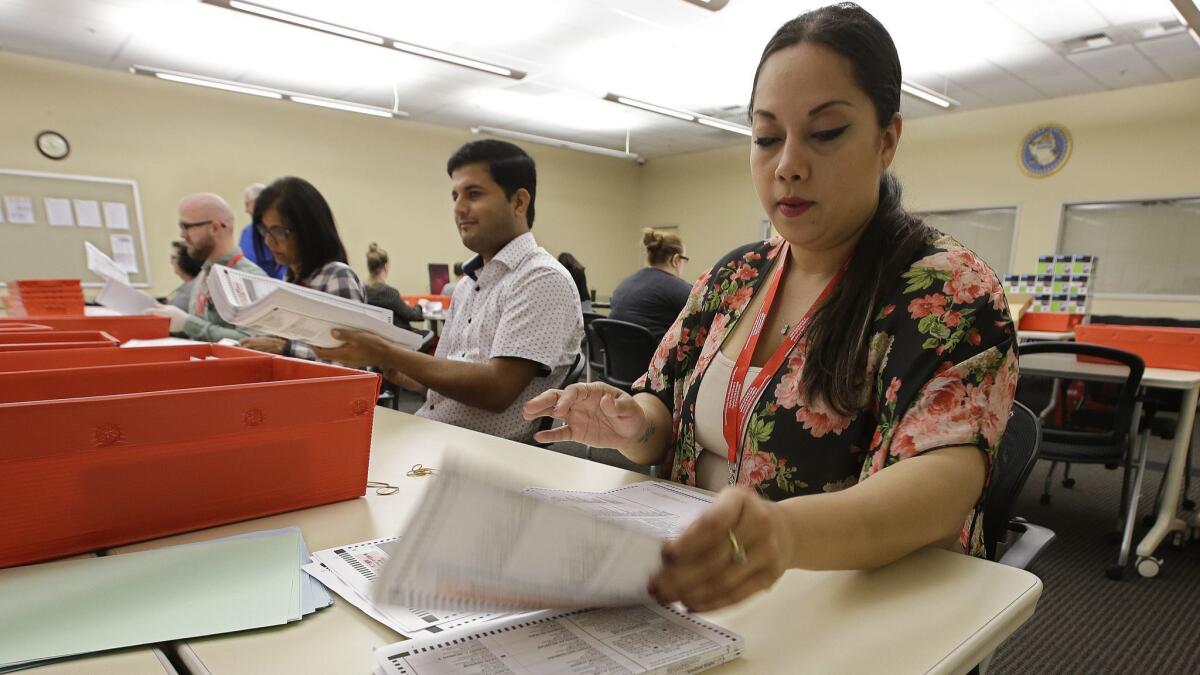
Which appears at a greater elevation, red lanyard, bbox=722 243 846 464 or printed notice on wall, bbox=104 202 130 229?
printed notice on wall, bbox=104 202 130 229

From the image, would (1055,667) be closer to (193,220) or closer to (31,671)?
(31,671)

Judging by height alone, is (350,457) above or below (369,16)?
below

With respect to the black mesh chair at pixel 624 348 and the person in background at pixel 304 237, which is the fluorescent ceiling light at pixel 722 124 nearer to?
the black mesh chair at pixel 624 348

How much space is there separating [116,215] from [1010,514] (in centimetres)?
727

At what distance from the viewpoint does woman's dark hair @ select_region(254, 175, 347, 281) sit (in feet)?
6.93

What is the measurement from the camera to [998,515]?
95 centimetres

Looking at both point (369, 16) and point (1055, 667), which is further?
point (369, 16)

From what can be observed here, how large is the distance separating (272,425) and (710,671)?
0.60m

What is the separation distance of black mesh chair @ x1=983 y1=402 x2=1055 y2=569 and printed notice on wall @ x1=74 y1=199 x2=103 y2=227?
723cm

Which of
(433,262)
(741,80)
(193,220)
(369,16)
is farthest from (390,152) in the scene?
(193,220)

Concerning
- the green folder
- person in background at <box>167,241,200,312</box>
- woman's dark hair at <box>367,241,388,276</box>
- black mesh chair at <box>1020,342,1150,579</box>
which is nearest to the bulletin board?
woman's dark hair at <box>367,241,388,276</box>

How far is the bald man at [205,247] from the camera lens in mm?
2600

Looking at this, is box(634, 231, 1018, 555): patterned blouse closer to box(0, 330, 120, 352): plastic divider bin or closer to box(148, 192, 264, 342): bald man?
box(0, 330, 120, 352): plastic divider bin

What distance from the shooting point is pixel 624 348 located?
10.4 feet
